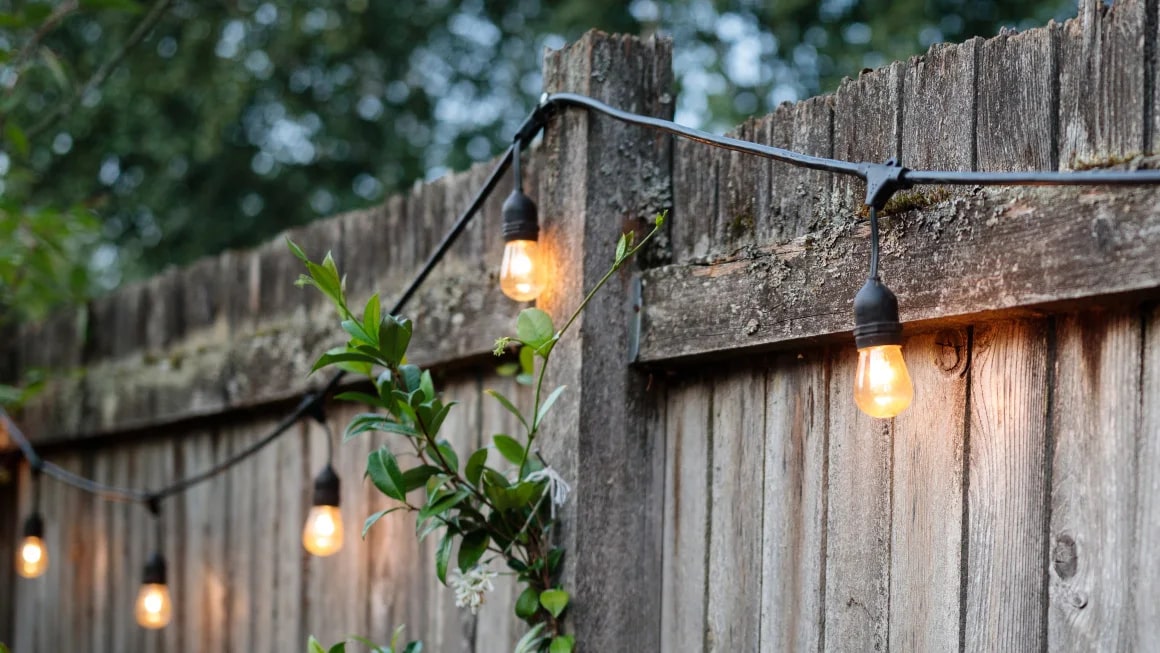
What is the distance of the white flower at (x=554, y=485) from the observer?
2.47 meters

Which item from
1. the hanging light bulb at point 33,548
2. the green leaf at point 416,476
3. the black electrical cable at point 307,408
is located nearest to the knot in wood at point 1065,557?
the green leaf at point 416,476

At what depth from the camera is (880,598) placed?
6.79ft

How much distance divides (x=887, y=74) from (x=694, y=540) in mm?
940

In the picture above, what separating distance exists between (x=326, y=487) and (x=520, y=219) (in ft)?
3.10

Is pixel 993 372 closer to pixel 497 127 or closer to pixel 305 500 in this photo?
pixel 305 500

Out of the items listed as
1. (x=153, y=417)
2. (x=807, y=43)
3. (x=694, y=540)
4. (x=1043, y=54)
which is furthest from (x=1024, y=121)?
(x=807, y=43)

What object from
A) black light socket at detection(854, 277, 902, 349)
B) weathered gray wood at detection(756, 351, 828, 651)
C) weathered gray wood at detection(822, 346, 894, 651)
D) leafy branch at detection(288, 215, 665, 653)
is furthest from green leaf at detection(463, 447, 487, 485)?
black light socket at detection(854, 277, 902, 349)

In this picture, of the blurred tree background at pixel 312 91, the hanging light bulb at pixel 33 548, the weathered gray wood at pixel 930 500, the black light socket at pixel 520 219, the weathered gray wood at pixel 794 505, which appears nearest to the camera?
the weathered gray wood at pixel 930 500

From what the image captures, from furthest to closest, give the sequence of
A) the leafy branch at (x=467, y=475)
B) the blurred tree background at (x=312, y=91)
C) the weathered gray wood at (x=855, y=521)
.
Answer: the blurred tree background at (x=312, y=91) → the leafy branch at (x=467, y=475) → the weathered gray wood at (x=855, y=521)

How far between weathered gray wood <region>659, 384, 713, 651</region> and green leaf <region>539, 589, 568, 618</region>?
0.23 m

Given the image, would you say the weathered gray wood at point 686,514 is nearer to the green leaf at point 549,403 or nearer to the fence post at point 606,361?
the fence post at point 606,361

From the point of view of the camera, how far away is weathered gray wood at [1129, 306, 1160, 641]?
1.69 m

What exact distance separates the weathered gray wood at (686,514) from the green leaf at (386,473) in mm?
540

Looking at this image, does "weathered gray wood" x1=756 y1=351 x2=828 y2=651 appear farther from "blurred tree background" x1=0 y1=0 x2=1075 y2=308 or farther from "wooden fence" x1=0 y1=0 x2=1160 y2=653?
"blurred tree background" x1=0 y1=0 x2=1075 y2=308
